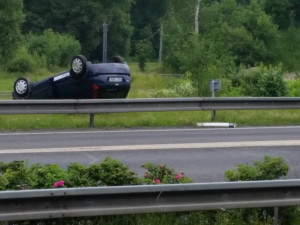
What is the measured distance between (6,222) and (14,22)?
145 ft

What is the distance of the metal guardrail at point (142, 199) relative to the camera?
19.6 ft

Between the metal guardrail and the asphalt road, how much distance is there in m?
3.40

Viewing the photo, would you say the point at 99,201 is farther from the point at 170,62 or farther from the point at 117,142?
the point at 170,62

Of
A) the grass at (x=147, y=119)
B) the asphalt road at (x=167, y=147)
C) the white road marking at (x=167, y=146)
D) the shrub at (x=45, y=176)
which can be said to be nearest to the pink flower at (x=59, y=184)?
the shrub at (x=45, y=176)

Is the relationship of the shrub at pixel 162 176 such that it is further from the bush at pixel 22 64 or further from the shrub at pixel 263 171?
the bush at pixel 22 64

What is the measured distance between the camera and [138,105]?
51.8 feet

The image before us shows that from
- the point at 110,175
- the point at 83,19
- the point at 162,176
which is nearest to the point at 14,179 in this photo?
the point at 110,175

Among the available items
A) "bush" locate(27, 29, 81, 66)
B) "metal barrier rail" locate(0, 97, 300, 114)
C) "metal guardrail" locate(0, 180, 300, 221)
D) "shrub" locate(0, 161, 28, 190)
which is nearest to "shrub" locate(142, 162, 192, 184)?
"metal guardrail" locate(0, 180, 300, 221)

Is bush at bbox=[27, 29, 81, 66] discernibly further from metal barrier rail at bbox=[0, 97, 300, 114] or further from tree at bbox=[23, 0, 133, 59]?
metal barrier rail at bbox=[0, 97, 300, 114]

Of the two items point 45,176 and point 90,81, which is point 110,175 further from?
point 90,81

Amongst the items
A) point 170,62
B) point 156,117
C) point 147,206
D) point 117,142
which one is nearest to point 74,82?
point 156,117

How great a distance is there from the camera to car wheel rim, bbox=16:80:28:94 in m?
19.7

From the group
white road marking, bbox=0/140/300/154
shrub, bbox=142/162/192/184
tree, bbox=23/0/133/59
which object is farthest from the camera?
tree, bbox=23/0/133/59

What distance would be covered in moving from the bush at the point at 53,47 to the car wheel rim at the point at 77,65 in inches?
2265
